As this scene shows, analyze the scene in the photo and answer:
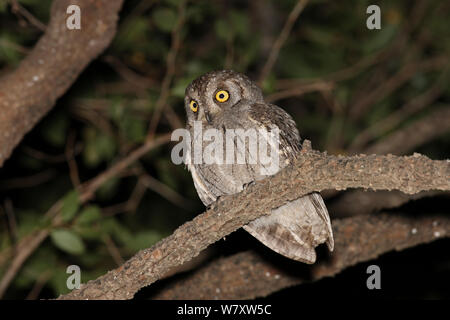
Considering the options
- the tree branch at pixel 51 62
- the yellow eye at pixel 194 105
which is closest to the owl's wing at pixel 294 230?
the yellow eye at pixel 194 105

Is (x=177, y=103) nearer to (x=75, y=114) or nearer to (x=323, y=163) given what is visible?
(x=75, y=114)

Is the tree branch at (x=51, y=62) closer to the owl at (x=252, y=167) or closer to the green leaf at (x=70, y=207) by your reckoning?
the green leaf at (x=70, y=207)

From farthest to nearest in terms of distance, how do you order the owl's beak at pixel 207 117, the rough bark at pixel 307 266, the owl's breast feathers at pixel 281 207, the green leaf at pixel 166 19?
the green leaf at pixel 166 19
the rough bark at pixel 307 266
the owl's beak at pixel 207 117
the owl's breast feathers at pixel 281 207

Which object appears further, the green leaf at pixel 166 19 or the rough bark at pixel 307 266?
the green leaf at pixel 166 19

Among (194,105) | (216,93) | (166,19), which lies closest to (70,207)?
(194,105)

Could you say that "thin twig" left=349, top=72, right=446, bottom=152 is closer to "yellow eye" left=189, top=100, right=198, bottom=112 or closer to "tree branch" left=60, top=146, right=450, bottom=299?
"yellow eye" left=189, top=100, right=198, bottom=112

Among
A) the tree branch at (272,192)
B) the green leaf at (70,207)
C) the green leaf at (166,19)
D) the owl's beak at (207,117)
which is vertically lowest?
the tree branch at (272,192)

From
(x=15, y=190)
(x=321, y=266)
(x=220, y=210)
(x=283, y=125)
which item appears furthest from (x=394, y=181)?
(x=15, y=190)

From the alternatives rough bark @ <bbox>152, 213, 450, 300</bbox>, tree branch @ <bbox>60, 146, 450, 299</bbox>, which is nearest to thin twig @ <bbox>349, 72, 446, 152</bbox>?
rough bark @ <bbox>152, 213, 450, 300</bbox>
